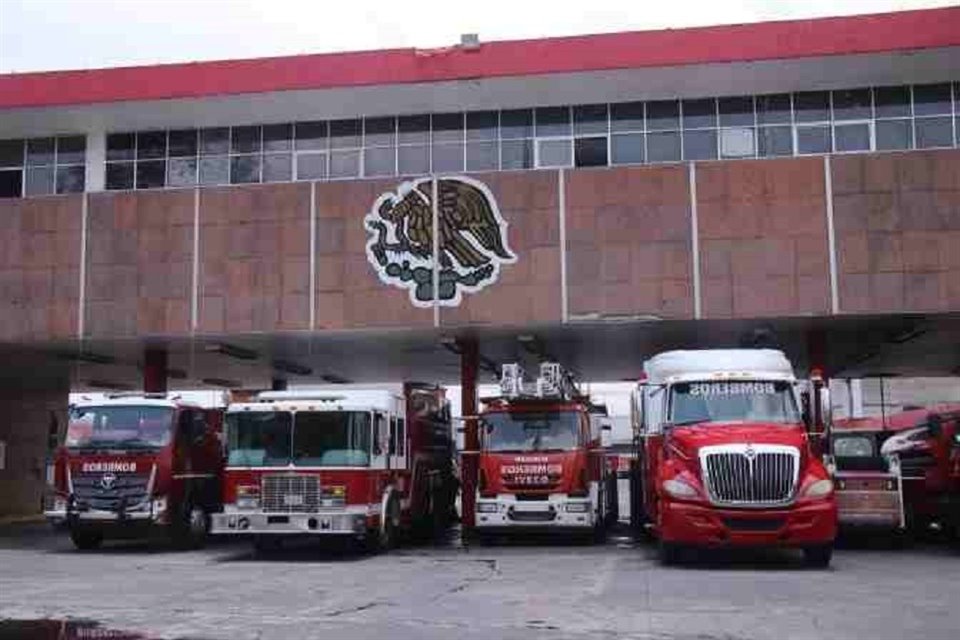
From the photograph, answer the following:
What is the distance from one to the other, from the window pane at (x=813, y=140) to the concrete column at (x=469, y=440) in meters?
8.36

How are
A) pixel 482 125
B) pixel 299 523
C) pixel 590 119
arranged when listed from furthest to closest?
pixel 482 125, pixel 590 119, pixel 299 523

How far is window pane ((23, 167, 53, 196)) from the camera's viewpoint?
28.5 m

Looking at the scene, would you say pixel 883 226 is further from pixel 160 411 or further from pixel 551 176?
pixel 160 411

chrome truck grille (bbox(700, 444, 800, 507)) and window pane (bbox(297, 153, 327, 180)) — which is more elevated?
window pane (bbox(297, 153, 327, 180))

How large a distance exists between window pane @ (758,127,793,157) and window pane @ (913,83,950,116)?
2.71 meters

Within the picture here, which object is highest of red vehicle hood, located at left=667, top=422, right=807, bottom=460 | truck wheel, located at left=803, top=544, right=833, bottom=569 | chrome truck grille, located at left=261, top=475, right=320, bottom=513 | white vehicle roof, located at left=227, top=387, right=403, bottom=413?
white vehicle roof, located at left=227, top=387, right=403, bottom=413

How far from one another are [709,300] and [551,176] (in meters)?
4.05

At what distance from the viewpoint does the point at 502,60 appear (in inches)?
985

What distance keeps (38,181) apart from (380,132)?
8406mm

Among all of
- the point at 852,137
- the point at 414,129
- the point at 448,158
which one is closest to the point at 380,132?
the point at 414,129

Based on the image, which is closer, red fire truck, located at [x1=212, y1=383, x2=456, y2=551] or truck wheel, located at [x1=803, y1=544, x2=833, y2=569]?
truck wheel, located at [x1=803, y1=544, x2=833, y2=569]

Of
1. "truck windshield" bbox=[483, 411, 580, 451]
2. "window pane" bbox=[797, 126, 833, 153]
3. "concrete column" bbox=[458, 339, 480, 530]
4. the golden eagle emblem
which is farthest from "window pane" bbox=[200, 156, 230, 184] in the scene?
"window pane" bbox=[797, 126, 833, 153]

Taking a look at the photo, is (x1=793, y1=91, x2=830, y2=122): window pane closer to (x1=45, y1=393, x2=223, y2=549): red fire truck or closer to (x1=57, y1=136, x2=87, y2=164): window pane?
(x1=45, y1=393, x2=223, y2=549): red fire truck

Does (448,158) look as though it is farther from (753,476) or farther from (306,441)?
(753,476)
